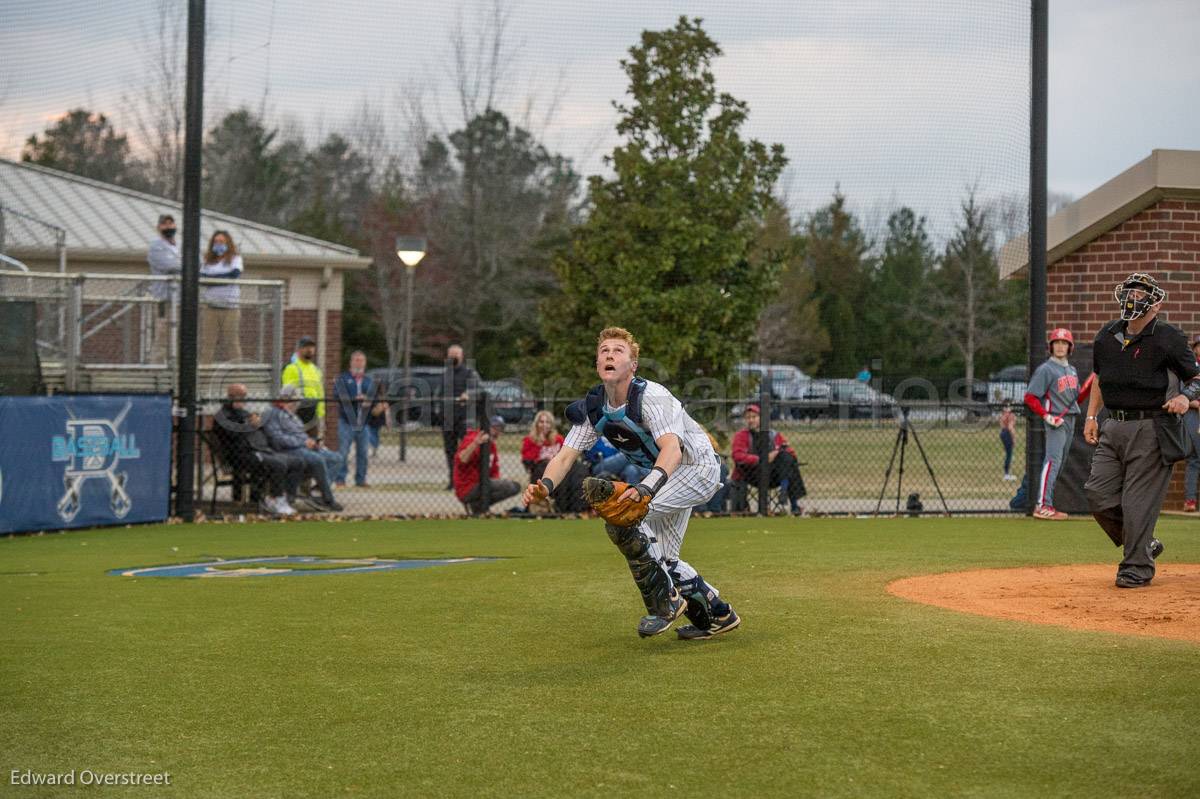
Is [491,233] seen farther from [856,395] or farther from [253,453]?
[253,453]

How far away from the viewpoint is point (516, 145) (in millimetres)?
39062

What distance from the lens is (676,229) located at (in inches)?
822

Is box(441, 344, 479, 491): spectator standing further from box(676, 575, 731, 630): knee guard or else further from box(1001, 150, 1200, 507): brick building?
box(676, 575, 731, 630): knee guard

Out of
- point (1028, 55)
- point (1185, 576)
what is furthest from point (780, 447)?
point (1185, 576)

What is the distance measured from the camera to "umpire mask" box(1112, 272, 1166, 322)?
355 inches

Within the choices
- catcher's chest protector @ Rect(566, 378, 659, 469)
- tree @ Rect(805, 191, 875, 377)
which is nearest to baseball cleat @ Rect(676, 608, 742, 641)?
catcher's chest protector @ Rect(566, 378, 659, 469)

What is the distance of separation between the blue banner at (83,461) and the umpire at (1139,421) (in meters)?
10.1

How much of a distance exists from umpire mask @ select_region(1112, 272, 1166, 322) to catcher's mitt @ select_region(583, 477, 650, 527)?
4152mm

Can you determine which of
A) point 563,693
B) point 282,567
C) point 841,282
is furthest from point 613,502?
point 841,282

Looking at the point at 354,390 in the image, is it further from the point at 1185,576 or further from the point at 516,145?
the point at 516,145

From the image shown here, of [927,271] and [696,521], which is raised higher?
[927,271]

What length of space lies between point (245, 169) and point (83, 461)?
34.3m

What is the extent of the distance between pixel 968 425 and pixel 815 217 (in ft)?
21.3

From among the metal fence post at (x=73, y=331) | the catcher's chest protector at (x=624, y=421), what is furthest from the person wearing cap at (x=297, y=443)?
the catcher's chest protector at (x=624, y=421)
